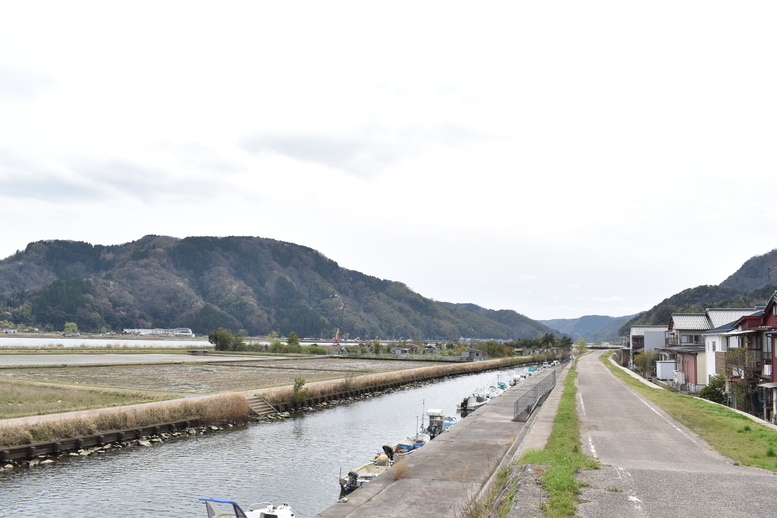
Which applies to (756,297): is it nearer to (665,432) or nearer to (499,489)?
(665,432)

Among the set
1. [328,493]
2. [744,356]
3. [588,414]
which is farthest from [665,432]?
[744,356]

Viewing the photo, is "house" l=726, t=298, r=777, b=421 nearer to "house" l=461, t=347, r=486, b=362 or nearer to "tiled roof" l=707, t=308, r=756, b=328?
"tiled roof" l=707, t=308, r=756, b=328

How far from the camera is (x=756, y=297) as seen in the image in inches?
6009

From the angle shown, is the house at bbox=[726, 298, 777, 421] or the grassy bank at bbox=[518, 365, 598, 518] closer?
the grassy bank at bbox=[518, 365, 598, 518]

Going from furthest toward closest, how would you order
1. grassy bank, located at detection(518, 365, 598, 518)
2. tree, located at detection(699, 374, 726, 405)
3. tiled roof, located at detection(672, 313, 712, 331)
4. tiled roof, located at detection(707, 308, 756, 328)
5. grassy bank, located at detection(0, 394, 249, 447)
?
tiled roof, located at detection(672, 313, 712, 331), tiled roof, located at detection(707, 308, 756, 328), tree, located at detection(699, 374, 726, 405), grassy bank, located at detection(0, 394, 249, 447), grassy bank, located at detection(518, 365, 598, 518)

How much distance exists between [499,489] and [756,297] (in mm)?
169418

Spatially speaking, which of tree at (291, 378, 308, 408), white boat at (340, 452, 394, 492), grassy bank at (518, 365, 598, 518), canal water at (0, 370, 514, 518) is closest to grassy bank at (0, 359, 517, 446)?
tree at (291, 378, 308, 408)

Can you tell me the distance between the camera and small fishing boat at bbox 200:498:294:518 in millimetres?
15100

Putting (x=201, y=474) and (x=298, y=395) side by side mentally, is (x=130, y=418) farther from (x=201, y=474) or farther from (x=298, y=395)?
(x=298, y=395)

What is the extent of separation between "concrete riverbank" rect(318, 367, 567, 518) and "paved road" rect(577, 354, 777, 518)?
94.1 inches

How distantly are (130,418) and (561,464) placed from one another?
24.9m

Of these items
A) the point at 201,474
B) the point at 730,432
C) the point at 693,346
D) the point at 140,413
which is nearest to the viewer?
the point at 730,432

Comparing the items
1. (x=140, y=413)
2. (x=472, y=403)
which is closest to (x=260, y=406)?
(x=140, y=413)

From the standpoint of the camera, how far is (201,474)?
23750 mm
